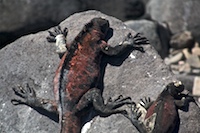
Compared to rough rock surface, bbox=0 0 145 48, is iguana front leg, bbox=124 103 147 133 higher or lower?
lower

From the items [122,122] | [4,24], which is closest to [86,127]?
[122,122]

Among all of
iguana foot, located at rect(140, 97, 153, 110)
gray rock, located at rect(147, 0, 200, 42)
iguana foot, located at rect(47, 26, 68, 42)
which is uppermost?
iguana foot, located at rect(47, 26, 68, 42)

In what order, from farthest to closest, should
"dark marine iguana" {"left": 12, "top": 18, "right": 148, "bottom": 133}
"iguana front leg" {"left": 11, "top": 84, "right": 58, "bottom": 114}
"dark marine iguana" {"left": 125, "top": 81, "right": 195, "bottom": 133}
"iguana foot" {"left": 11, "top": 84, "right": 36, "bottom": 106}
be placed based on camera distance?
"iguana foot" {"left": 11, "top": 84, "right": 36, "bottom": 106}
"iguana front leg" {"left": 11, "top": 84, "right": 58, "bottom": 114}
"dark marine iguana" {"left": 12, "top": 18, "right": 148, "bottom": 133}
"dark marine iguana" {"left": 125, "top": 81, "right": 195, "bottom": 133}

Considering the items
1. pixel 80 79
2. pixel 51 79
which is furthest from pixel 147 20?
pixel 80 79

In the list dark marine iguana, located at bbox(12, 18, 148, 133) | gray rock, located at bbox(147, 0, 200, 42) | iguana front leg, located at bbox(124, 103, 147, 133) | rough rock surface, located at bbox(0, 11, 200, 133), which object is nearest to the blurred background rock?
gray rock, located at bbox(147, 0, 200, 42)

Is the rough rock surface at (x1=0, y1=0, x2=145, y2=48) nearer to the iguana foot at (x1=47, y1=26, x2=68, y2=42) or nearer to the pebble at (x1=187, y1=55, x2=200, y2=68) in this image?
the pebble at (x1=187, y1=55, x2=200, y2=68)

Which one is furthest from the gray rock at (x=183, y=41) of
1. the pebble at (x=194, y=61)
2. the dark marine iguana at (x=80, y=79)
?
Answer: the dark marine iguana at (x=80, y=79)

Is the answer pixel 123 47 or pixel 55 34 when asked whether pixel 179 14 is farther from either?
pixel 123 47

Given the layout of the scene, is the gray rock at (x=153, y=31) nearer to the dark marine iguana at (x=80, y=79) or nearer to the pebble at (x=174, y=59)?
the pebble at (x=174, y=59)
